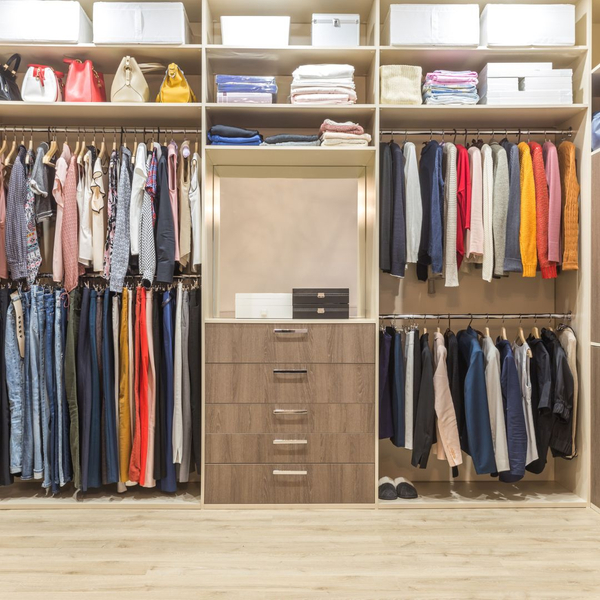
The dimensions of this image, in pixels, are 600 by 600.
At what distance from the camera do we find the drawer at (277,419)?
2.96 meters

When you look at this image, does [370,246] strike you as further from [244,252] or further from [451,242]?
[244,252]

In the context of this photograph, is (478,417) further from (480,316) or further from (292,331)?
(292,331)

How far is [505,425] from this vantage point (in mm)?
3004

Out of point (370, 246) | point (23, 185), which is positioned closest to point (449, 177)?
point (370, 246)

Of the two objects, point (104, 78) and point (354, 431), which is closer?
point (354, 431)

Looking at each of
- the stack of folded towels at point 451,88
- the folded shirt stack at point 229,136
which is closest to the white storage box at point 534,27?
the stack of folded towels at point 451,88

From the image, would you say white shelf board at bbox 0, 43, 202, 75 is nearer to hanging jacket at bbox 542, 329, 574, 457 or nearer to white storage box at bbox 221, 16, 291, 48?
white storage box at bbox 221, 16, 291, 48

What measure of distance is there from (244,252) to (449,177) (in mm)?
1221

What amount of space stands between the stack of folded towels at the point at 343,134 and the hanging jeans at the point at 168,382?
1.19m

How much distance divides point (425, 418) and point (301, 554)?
0.98 m

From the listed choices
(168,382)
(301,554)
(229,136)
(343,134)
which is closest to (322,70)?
(343,134)

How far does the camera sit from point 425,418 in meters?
3.00

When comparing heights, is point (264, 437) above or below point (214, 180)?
below

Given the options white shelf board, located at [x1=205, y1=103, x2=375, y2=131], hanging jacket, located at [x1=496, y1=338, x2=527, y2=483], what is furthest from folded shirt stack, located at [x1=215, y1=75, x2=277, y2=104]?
hanging jacket, located at [x1=496, y1=338, x2=527, y2=483]
